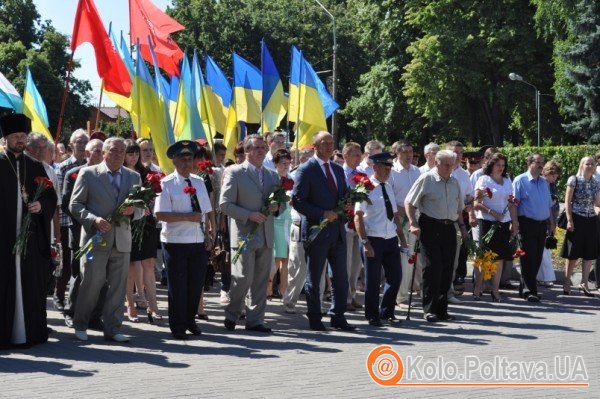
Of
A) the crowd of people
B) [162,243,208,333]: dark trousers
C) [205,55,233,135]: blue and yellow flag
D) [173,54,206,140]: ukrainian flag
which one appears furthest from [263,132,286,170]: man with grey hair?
[205,55,233,135]: blue and yellow flag

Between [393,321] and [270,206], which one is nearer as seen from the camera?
[270,206]

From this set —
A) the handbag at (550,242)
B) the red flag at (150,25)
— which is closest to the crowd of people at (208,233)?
the handbag at (550,242)

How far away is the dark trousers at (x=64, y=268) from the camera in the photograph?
1180 centimetres

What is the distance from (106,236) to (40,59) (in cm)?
5311

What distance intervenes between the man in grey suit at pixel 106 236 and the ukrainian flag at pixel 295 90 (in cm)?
719

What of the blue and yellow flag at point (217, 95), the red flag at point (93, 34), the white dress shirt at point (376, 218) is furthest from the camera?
the blue and yellow flag at point (217, 95)

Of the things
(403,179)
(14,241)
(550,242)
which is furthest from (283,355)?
(550,242)

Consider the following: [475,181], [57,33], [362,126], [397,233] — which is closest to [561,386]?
Answer: [397,233]

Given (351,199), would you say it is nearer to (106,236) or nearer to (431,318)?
(431,318)

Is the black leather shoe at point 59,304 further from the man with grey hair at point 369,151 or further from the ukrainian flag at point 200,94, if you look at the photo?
the ukrainian flag at point 200,94

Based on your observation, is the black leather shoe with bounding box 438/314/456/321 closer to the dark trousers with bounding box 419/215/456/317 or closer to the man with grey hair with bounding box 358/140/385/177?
the dark trousers with bounding box 419/215/456/317

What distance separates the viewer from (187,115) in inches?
663

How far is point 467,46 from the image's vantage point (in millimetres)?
48844

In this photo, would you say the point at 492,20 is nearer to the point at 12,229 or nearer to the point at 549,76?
the point at 549,76
